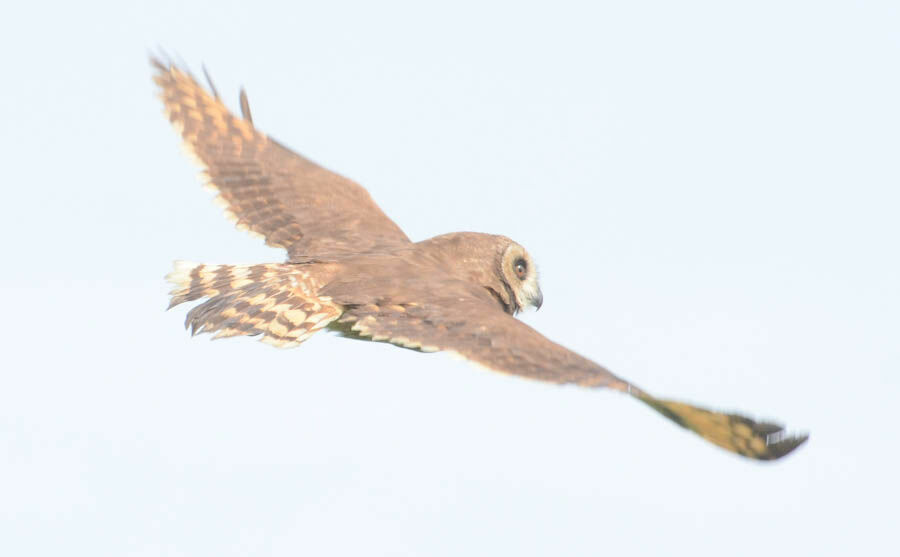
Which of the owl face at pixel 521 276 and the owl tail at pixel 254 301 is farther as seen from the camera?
the owl face at pixel 521 276

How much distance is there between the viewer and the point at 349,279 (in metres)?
10.1

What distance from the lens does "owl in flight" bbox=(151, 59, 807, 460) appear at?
8.65 meters

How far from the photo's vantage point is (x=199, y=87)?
1228 cm

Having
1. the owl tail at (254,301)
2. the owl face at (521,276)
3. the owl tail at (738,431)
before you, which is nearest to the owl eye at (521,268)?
the owl face at (521,276)

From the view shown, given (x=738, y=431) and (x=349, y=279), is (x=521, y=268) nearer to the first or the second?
(x=349, y=279)

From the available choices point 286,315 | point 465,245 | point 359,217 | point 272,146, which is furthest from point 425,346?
point 272,146

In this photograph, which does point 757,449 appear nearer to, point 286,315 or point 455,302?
point 455,302

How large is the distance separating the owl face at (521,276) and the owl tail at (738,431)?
10.0ft

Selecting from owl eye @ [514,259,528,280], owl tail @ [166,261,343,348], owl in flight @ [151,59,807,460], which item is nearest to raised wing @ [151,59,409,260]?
owl in flight @ [151,59,807,460]

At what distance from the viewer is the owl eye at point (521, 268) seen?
11180mm

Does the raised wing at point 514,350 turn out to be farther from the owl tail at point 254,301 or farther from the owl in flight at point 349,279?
the owl tail at point 254,301

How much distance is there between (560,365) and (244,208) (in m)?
3.92

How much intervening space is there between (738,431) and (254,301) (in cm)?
349

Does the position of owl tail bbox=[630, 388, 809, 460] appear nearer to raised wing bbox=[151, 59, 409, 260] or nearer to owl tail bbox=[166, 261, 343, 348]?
owl tail bbox=[166, 261, 343, 348]
